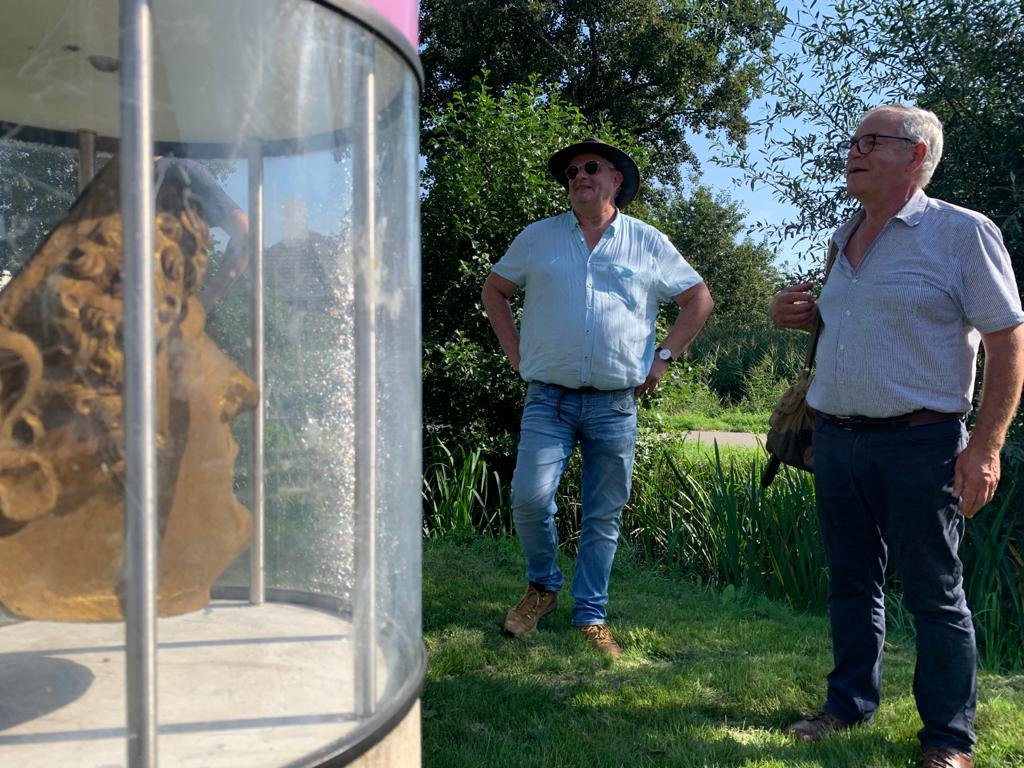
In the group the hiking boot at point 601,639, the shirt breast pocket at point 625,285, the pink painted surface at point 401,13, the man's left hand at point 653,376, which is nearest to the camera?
the pink painted surface at point 401,13

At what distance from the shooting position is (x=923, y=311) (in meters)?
2.76

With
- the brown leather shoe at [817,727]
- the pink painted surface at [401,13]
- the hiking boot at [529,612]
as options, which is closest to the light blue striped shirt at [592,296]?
the hiking boot at [529,612]

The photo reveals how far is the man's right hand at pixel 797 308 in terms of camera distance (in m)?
3.31

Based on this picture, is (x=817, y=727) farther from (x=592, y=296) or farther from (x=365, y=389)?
(x=365, y=389)

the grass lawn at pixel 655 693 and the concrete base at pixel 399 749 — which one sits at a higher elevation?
the concrete base at pixel 399 749

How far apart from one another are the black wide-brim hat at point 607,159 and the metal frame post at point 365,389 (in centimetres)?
198

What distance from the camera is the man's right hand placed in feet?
10.9

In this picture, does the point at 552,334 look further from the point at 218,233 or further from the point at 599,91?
the point at 599,91

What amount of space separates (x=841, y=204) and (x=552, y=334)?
2.59 meters

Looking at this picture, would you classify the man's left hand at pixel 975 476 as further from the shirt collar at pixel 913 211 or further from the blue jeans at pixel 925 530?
the shirt collar at pixel 913 211

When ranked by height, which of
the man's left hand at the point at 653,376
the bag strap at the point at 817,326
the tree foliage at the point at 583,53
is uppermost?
the tree foliage at the point at 583,53

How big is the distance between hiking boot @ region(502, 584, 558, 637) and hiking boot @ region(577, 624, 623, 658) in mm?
187

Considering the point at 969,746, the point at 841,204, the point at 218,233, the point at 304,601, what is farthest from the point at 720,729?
the point at 841,204

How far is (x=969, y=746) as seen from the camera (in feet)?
9.15
